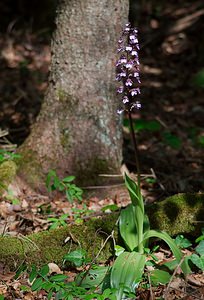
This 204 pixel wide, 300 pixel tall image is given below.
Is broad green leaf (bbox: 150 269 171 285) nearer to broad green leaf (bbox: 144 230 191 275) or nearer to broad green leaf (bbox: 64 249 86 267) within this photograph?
broad green leaf (bbox: 144 230 191 275)

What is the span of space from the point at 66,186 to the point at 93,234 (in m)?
0.82

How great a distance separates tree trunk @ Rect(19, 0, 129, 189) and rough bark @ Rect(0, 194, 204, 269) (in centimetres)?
106

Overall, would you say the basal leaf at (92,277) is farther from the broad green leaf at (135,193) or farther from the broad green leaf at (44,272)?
the broad green leaf at (135,193)

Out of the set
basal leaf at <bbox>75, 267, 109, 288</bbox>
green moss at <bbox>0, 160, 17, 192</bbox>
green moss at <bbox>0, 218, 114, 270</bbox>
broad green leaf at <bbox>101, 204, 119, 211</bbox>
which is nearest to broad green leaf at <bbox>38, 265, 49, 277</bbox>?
basal leaf at <bbox>75, 267, 109, 288</bbox>

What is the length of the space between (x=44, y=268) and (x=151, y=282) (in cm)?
65

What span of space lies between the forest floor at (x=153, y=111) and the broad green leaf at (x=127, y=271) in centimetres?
10

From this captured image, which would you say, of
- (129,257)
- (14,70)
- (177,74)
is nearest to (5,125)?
(14,70)

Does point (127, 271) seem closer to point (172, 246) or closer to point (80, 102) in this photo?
point (172, 246)

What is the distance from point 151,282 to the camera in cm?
334

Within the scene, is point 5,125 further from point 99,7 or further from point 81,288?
point 81,288

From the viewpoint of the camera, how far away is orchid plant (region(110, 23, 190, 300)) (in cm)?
325

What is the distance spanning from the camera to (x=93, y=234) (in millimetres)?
3824

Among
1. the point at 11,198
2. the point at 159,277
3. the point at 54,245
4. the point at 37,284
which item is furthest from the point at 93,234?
the point at 11,198

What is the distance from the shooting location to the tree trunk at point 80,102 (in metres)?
4.66
